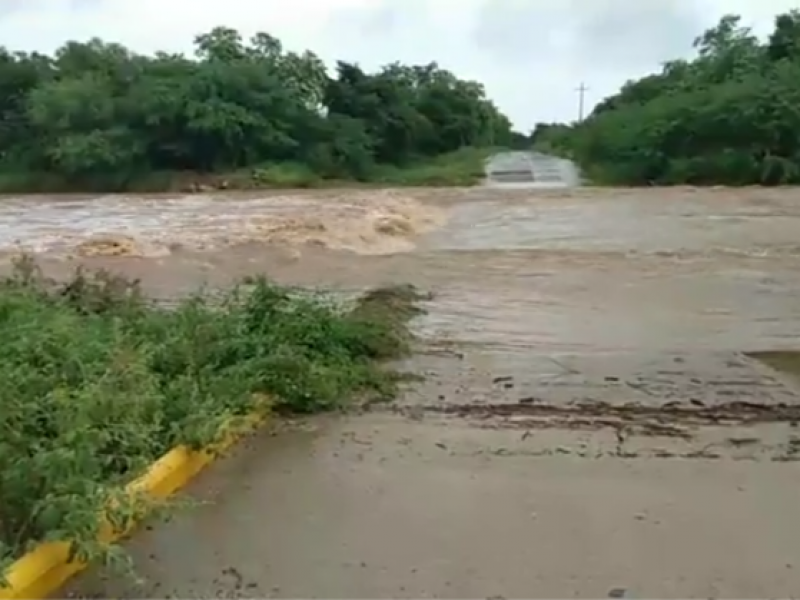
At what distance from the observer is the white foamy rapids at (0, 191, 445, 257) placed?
75.2 ft

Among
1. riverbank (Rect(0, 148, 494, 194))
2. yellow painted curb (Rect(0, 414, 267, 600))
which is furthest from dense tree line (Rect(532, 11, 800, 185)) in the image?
yellow painted curb (Rect(0, 414, 267, 600))

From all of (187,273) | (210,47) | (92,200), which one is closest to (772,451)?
(187,273)

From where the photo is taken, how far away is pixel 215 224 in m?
27.9

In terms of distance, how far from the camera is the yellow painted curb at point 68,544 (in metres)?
4.39

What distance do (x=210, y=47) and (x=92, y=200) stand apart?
17419mm

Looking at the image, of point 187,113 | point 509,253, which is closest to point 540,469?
point 509,253

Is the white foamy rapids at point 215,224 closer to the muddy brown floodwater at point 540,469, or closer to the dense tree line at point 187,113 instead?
the muddy brown floodwater at point 540,469

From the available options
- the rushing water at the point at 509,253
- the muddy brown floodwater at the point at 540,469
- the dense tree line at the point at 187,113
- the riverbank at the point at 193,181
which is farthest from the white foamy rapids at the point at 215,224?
the dense tree line at the point at 187,113

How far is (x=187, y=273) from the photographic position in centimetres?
1919

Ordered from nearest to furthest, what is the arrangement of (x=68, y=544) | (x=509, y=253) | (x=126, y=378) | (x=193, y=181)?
1. (x=68, y=544)
2. (x=126, y=378)
3. (x=509, y=253)
4. (x=193, y=181)

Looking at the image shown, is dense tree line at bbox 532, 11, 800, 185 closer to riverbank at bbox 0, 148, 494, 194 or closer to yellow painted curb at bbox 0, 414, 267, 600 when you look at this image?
riverbank at bbox 0, 148, 494, 194

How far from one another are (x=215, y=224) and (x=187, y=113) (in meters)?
22.1

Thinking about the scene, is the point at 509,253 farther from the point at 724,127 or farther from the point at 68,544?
the point at 724,127

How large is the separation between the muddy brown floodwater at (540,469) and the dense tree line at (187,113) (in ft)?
107
